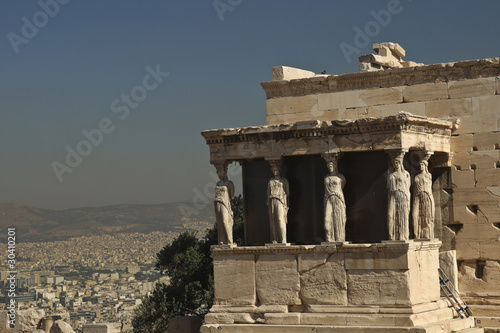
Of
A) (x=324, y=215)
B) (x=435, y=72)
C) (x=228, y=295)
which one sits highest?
(x=435, y=72)

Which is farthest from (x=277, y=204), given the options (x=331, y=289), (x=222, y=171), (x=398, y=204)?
(x=398, y=204)

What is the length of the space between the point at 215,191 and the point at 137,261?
24.1m

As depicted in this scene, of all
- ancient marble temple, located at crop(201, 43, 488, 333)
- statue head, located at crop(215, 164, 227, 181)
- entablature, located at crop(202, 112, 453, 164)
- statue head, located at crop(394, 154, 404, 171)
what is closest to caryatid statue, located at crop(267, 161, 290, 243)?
ancient marble temple, located at crop(201, 43, 488, 333)

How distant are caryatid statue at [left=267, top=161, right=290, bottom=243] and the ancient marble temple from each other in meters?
0.02

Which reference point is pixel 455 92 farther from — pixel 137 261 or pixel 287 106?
pixel 137 261

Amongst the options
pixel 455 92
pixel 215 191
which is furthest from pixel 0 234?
pixel 455 92

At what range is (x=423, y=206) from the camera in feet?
57.5

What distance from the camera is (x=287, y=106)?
19.4m

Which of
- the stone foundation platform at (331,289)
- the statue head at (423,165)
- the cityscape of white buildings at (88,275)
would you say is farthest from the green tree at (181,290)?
the statue head at (423,165)

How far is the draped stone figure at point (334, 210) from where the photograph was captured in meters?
17.1

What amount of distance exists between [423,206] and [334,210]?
5.04ft

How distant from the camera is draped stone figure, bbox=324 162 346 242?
56.1ft

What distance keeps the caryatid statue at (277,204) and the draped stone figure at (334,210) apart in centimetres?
81

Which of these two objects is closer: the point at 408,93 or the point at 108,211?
Answer: the point at 408,93
